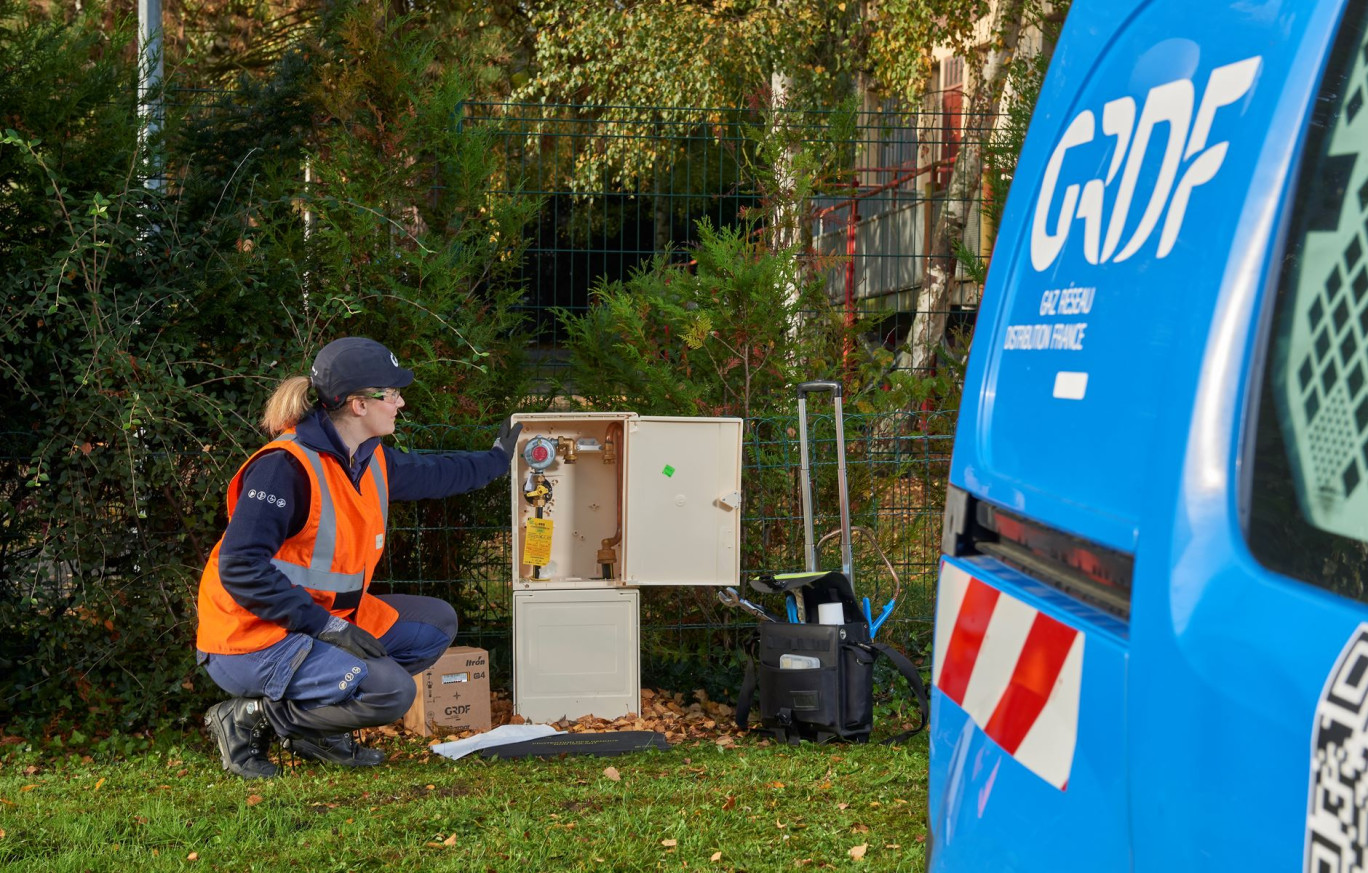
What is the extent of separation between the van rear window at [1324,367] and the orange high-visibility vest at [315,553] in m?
4.05

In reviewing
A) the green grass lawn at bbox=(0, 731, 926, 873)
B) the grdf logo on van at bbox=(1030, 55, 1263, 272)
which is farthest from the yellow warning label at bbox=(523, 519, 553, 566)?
the grdf logo on van at bbox=(1030, 55, 1263, 272)

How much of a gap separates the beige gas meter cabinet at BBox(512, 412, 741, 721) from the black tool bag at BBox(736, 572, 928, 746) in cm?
44

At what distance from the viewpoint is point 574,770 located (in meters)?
5.27

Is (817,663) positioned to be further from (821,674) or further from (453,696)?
(453,696)

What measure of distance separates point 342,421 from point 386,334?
1.51m

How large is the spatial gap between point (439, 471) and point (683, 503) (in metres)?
1.10

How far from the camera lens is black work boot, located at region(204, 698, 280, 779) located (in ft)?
17.1

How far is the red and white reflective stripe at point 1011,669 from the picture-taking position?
1.64m

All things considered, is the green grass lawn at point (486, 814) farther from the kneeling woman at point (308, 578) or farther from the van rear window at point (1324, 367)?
the van rear window at point (1324, 367)

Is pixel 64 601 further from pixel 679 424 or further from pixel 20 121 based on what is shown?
pixel 679 424

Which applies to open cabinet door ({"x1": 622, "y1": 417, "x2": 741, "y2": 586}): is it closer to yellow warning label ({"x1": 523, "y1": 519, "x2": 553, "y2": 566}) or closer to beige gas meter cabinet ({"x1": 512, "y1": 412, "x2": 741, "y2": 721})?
beige gas meter cabinet ({"x1": 512, "y1": 412, "x2": 741, "y2": 721})

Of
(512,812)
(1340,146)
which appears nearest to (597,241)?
(512,812)

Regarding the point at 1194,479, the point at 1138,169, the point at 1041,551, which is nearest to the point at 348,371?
the point at 1041,551

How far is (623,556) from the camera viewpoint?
19.8ft
